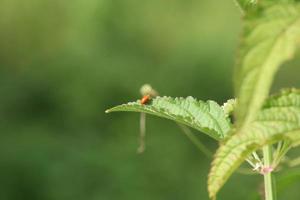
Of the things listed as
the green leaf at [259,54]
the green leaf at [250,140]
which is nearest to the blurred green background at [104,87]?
the green leaf at [250,140]

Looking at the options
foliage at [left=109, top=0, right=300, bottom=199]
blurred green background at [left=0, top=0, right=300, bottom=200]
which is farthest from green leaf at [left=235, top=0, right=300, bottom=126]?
blurred green background at [left=0, top=0, right=300, bottom=200]

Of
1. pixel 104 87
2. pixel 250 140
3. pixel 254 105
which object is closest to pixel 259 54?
pixel 254 105

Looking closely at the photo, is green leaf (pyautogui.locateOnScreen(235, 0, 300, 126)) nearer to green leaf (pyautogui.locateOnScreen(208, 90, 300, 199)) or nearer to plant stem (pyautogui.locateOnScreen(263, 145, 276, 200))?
green leaf (pyautogui.locateOnScreen(208, 90, 300, 199))

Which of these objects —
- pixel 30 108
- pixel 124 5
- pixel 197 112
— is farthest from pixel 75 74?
pixel 197 112

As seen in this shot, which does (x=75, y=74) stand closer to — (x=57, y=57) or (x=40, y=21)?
(x=57, y=57)

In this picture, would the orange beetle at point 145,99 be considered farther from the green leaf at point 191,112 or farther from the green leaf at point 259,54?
the green leaf at point 259,54

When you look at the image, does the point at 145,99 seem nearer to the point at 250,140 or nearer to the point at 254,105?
the point at 250,140
